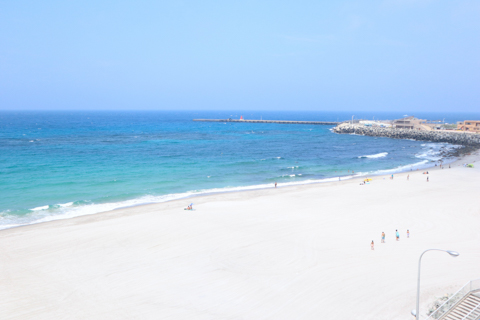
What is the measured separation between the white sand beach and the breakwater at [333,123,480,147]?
5664 cm

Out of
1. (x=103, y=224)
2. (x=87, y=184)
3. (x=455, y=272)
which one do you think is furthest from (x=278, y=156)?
(x=455, y=272)

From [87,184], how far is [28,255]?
17.3m

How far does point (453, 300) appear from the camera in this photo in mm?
12141

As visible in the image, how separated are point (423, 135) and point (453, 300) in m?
82.7

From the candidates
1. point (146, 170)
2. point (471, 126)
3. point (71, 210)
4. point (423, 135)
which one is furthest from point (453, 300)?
point (471, 126)

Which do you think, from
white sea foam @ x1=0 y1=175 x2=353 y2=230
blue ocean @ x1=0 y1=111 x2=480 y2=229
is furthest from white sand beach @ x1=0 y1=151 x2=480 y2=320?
blue ocean @ x1=0 y1=111 x2=480 y2=229

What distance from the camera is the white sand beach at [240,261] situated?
13.3 m

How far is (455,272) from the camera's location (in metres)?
15.6

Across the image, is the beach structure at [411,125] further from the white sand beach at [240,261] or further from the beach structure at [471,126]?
the white sand beach at [240,261]

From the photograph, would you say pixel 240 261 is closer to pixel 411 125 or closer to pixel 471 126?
pixel 471 126

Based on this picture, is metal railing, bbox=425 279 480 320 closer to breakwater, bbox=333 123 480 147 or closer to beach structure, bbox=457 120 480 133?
breakwater, bbox=333 123 480 147

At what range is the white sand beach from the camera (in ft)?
43.6

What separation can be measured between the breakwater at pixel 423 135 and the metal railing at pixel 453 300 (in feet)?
224

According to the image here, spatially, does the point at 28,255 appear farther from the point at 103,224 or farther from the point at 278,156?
the point at 278,156
